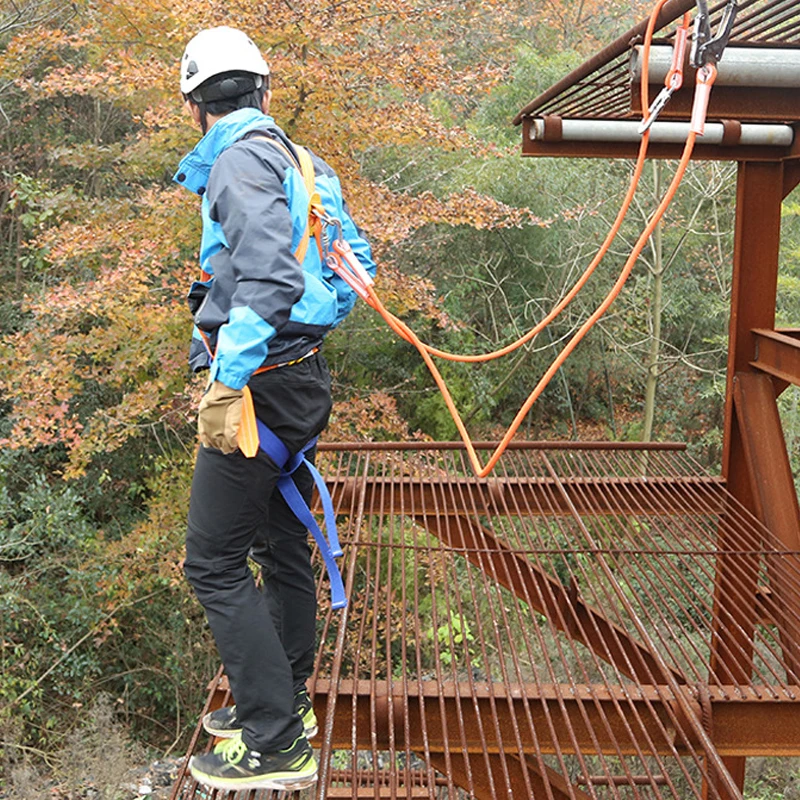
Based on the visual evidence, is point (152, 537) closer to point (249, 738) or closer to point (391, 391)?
point (391, 391)

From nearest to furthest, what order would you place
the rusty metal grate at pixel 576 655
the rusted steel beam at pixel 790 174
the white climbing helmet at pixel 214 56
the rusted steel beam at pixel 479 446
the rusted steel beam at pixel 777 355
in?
1. the white climbing helmet at pixel 214 56
2. the rusty metal grate at pixel 576 655
3. the rusted steel beam at pixel 777 355
4. the rusted steel beam at pixel 790 174
5. the rusted steel beam at pixel 479 446

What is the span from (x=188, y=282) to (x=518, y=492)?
3.63 m

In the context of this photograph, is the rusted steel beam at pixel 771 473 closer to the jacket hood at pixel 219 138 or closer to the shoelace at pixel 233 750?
the shoelace at pixel 233 750

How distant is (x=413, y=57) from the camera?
253 inches

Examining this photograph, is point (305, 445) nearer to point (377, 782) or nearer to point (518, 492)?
point (377, 782)

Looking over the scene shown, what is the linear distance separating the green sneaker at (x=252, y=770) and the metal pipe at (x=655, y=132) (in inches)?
114

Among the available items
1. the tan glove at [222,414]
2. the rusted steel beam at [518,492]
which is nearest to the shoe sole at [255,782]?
the tan glove at [222,414]

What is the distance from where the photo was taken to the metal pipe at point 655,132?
3824mm

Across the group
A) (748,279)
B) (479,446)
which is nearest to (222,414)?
(479,446)

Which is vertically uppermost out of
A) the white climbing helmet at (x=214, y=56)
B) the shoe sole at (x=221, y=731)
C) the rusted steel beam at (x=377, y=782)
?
the white climbing helmet at (x=214, y=56)

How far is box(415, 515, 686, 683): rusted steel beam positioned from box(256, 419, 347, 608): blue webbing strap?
33.0 inches

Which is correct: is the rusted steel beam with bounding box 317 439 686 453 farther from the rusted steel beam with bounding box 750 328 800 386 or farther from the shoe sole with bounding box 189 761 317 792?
the shoe sole with bounding box 189 761 317 792

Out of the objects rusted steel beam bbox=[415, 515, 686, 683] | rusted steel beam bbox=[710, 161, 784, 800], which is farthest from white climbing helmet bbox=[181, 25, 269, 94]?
rusted steel beam bbox=[710, 161, 784, 800]

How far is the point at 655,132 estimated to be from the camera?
383 cm
